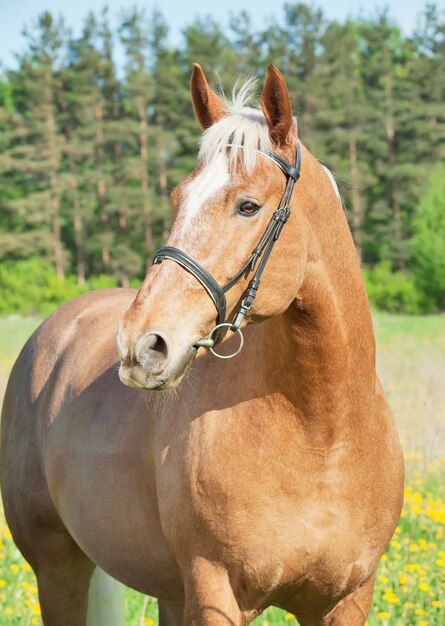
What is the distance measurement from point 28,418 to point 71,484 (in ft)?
2.55

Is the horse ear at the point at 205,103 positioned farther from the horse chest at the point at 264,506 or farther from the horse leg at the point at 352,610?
the horse leg at the point at 352,610

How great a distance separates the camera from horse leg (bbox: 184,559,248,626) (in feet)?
9.12

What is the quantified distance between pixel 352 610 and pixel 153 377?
55.1 inches

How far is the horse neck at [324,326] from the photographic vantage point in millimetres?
2752

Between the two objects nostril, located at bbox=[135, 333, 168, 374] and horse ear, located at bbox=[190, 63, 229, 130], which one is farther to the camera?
horse ear, located at bbox=[190, 63, 229, 130]

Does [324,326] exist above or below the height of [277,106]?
below

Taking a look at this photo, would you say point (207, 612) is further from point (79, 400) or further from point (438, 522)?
point (438, 522)

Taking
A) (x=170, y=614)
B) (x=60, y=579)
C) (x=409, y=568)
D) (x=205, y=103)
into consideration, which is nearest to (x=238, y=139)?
(x=205, y=103)

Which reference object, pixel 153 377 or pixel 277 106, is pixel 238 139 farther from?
pixel 153 377

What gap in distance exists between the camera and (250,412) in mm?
2891

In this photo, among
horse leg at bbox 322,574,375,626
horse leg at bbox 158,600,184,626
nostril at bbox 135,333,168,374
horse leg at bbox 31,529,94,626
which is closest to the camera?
nostril at bbox 135,333,168,374

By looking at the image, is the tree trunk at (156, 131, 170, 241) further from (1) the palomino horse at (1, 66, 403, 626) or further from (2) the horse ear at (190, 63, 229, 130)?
(2) the horse ear at (190, 63, 229, 130)

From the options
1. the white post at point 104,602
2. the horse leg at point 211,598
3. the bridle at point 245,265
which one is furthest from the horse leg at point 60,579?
the bridle at point 245,265

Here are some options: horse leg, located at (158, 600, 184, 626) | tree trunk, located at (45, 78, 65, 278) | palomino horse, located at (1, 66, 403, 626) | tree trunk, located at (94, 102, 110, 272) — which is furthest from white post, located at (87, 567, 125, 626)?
tree trunk, located at (45, 78, 65, 278)
